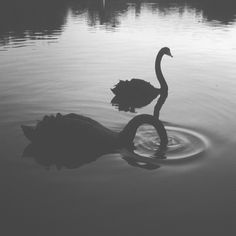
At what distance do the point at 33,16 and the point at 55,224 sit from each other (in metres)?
40.1

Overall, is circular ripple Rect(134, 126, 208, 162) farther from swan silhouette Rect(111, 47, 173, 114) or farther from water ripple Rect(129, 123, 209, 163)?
swan silhouette Rect(111, 47, 173, 114)

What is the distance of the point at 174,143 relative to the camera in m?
8.52

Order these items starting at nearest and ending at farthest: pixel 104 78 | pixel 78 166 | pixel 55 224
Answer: pixel 55 224 → pixel 78 166 → pixel 104 78

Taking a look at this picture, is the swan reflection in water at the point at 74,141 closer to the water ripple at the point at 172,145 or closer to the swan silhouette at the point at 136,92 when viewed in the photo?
the water ripple at the point at 172,145

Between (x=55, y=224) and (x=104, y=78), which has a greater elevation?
(x=55, y=224)

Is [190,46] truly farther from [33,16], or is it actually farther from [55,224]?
[33,16]

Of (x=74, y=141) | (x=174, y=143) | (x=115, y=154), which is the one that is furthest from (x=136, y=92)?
(x=74, y=141)

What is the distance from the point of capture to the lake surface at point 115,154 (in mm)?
5777

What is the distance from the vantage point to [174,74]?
679 inches

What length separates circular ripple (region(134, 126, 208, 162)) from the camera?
7.96 meters

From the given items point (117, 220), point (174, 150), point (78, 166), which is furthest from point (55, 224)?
point (174, 150)

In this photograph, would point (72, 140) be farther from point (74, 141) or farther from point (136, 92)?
point (136, 92)

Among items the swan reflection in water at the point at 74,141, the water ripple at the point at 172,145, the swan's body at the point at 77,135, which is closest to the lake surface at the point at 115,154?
the water ripple at the point at 172,145

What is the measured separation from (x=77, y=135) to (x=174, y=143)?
2174 mm
